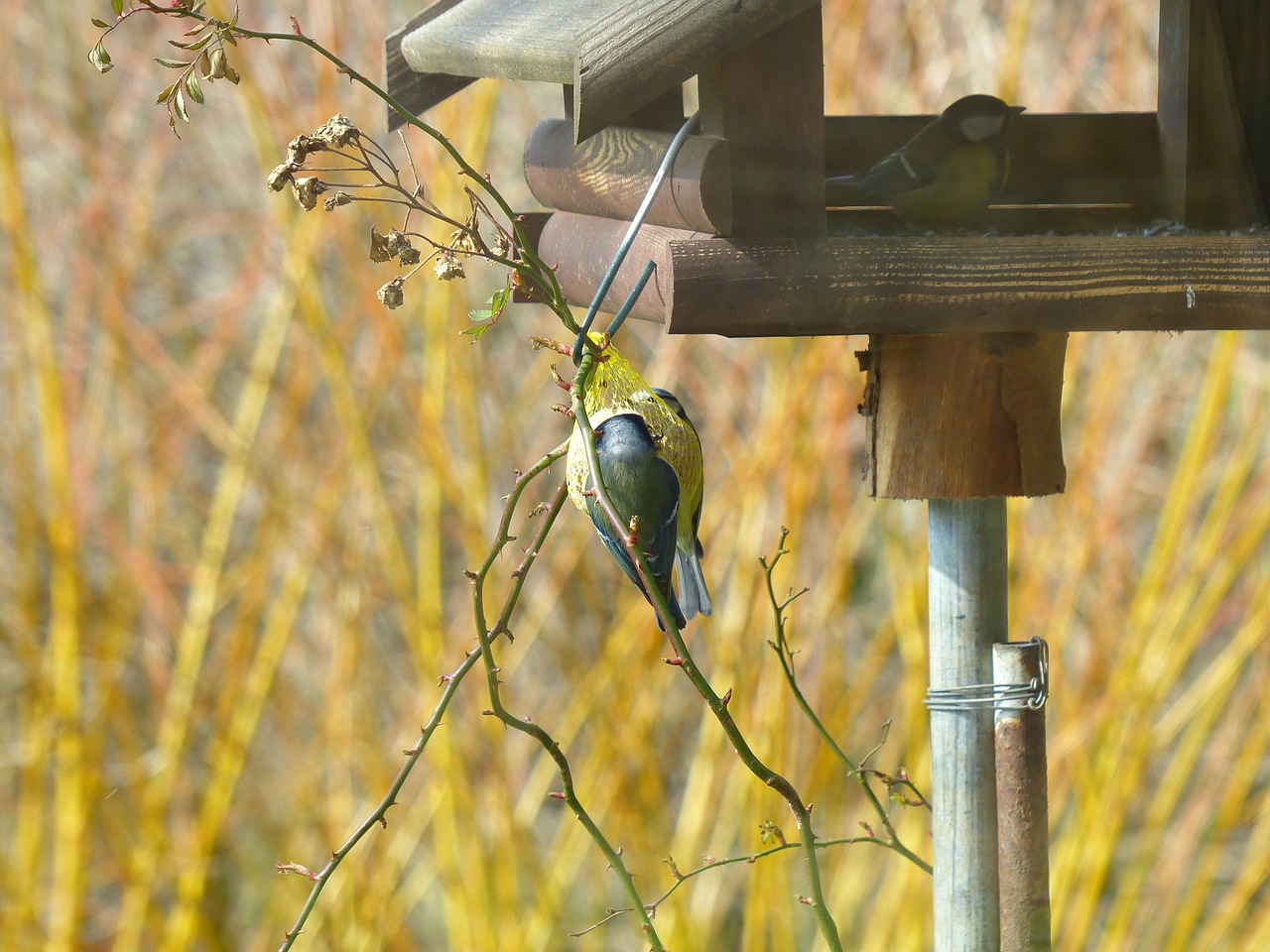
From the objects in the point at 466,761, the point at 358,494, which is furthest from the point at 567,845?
the point at 358,494

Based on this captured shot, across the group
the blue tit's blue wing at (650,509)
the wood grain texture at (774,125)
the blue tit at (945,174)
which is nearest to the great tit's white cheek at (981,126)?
the blue tit at (945,174)

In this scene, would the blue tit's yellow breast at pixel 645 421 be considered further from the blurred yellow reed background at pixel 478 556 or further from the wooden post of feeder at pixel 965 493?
the blurred yellow reed background at pixel 478 556

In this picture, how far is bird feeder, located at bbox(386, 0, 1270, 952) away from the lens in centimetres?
83

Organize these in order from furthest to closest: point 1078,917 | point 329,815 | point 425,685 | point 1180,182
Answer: point 329,815
point 425,685
point 1078,917
point 1180,182

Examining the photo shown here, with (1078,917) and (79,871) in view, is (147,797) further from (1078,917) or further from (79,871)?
(1078,917)

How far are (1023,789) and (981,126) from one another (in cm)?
53

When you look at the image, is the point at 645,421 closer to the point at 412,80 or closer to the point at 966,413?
the point at 966,413

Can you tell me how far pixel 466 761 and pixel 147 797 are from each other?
0.51m

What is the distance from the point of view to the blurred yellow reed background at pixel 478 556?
72.9 inches

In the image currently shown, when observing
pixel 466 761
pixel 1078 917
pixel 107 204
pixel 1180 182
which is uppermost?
pixel 107 204

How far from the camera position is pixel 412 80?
1.25m

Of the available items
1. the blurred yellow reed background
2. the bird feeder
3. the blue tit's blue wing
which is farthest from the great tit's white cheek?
the blurred yellow reed background

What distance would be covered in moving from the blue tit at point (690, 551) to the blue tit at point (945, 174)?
27cm

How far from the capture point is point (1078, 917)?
1893 millimetres
